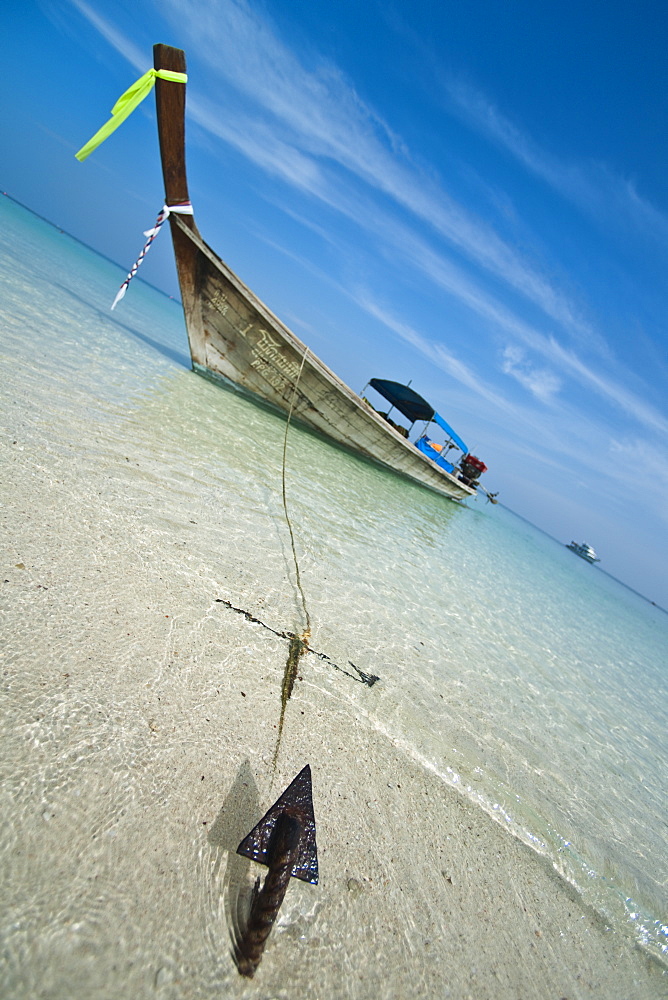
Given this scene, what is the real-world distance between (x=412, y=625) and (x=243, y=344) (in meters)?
8.10

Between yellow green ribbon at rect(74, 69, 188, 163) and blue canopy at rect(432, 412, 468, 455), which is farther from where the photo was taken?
blue canopy at rect(432, 412, 468, 455)

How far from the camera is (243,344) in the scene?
9.62 m

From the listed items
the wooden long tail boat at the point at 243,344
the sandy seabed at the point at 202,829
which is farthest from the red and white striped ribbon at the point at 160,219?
the sandy seabed at the point at 202,829

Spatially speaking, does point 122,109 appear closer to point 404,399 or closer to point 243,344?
point 243,344

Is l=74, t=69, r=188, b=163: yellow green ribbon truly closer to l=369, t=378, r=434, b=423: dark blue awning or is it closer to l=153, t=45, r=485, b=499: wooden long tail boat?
l=153, t=45, r=485, b=499: wooden long tail boat

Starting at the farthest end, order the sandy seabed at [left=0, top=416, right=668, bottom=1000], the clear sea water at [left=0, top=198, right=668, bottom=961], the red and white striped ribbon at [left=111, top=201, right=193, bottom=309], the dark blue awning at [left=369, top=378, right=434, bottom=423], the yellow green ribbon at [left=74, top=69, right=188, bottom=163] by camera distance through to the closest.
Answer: the dark blue awning at [left=369, top=378, right=434, bottom=423], the red and white striped ribbon at [left=111, top=201, right=193, bottom=309], the yellow green ribbon at [left=74, top=69, right=188, bottom=163], the clear sea water at [left=0, top=198, right=668, bottom=961], the sandy seabed at [left=0, top=416, right=668, bottom=1000]

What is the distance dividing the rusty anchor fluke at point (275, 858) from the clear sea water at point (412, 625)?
1.05 meters

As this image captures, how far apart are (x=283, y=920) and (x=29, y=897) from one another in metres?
0.68

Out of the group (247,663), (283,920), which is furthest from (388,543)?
(283,920)

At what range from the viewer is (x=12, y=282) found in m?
9.46

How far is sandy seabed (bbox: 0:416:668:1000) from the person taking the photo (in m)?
1.04

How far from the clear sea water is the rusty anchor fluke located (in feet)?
3.46

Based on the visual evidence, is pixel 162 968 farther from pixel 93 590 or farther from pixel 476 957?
pixel 93 590

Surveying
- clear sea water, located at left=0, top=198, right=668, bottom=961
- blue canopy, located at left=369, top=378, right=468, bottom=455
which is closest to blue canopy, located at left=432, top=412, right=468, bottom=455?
blue canopy, located at left=369, top=378, right=468, bottom=455
